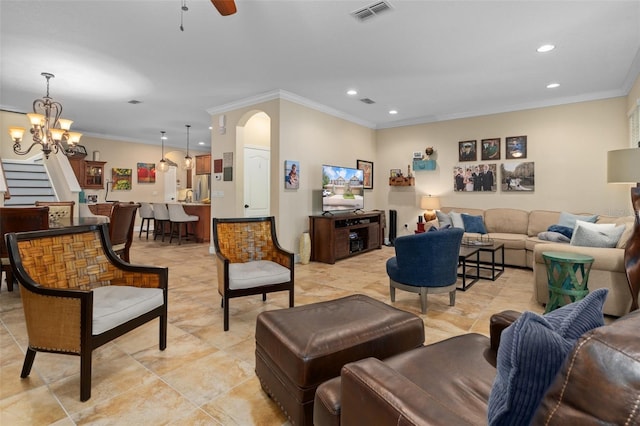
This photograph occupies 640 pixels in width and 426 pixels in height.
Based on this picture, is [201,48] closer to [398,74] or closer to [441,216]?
[398,74]

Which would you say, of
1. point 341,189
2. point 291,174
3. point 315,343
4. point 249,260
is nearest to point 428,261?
point 249,260

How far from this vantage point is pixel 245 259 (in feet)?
10.7

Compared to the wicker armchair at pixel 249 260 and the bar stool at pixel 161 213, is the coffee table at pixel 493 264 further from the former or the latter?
the bar stool at pixel 161 213

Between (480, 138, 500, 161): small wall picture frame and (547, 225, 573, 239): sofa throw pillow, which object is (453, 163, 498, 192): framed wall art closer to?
(480, 138, 500, 161): small wall picture frame

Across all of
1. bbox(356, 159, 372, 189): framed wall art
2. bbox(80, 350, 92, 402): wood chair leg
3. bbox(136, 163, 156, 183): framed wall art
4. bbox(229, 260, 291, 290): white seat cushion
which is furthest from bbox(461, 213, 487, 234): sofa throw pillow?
bbox(136, 163, 156, 183): framed wall art

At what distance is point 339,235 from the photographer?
5527 millimetres

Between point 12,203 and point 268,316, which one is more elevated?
point 12,203

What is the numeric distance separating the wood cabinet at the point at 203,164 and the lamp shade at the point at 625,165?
855cm

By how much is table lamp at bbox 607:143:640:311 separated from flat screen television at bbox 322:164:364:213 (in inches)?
145

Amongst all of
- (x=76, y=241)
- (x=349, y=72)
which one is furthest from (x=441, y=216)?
(x=76, y=241)

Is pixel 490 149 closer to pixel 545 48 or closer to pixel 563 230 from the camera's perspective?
pixel 563 230

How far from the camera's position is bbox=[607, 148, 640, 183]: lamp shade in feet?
9.53

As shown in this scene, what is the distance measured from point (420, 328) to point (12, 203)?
717 cm

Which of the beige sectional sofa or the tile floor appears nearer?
the tile floor
